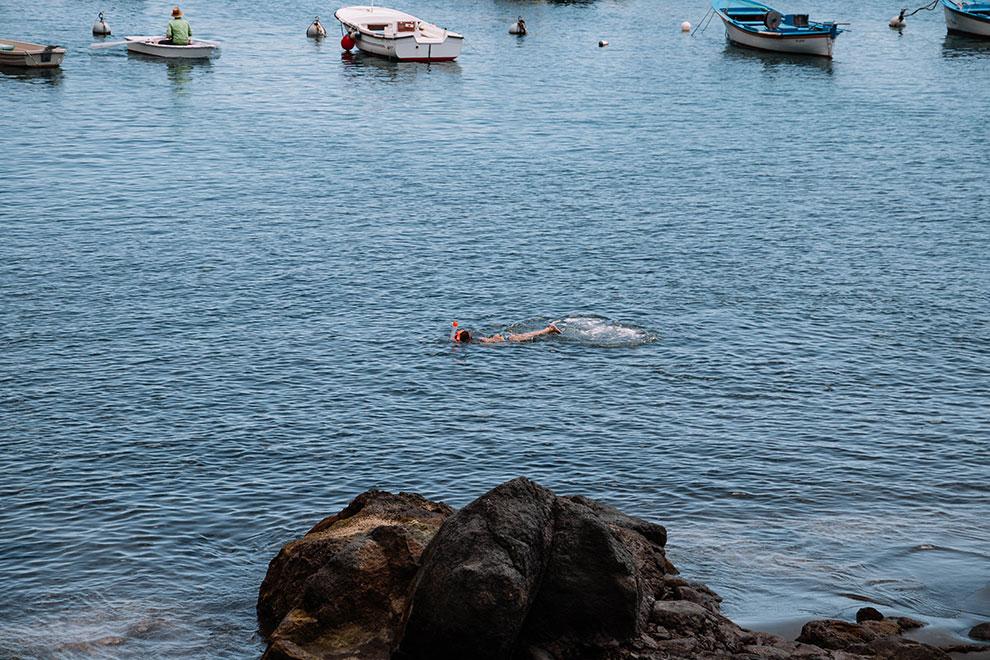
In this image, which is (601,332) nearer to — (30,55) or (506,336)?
(506,336)

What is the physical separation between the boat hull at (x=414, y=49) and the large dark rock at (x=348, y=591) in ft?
220

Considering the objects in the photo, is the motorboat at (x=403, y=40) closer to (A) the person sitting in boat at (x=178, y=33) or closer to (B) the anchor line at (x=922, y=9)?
(A) the person sitting in boat at (x=178, y=33)

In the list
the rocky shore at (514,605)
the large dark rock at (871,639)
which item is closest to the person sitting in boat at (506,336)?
the rocky shore at (514,605)

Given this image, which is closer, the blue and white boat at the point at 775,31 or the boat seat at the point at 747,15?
the blue and white boat at the point at 775,31

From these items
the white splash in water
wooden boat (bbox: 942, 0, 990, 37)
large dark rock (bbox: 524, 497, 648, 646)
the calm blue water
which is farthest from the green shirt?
large dark rock (bbox: 524, 497, 648, 646)

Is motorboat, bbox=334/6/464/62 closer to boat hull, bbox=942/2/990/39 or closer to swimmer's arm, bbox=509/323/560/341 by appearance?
boat hull, bbox=942/2/990/39

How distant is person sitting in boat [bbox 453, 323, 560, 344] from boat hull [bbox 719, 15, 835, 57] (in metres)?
56.2

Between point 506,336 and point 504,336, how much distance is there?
0.06 meters

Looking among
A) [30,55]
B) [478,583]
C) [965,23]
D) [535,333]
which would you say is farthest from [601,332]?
[965,23]

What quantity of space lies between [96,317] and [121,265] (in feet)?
17.9

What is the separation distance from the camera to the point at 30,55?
7294cm

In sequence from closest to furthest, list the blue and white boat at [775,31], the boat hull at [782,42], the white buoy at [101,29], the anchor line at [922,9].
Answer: the white buoy at [101,29] → the boat hull at [782,42] → the blue and white boat at [775,31] → the anchor line at [922,9]

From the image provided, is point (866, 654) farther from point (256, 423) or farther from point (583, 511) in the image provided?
point (256, 423)

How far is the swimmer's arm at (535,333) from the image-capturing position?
34.8m
